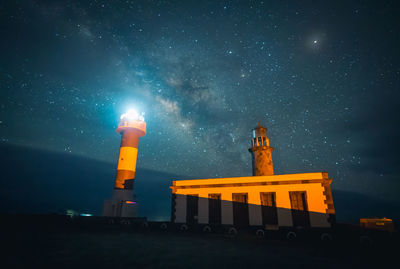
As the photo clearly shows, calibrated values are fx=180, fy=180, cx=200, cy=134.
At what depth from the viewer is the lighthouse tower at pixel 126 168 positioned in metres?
23.2

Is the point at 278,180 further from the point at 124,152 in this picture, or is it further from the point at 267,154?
the point at 124,152

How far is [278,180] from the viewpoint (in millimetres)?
16062

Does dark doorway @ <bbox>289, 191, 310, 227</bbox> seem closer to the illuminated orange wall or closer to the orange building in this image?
the orange building

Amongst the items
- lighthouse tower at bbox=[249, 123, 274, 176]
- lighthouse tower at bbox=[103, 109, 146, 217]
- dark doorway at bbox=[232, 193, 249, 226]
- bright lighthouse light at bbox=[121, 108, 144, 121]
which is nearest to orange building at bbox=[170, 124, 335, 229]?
dark doorway at bbox=[232, 193, 249, 226]

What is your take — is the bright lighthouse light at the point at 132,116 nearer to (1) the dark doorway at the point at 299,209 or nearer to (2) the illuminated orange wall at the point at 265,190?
(2) the illuminated orange wall at the point at 265,190

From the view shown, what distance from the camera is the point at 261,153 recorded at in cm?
2220

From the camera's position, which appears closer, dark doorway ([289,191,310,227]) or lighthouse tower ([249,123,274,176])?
dark doorway ([289,191,310,227])

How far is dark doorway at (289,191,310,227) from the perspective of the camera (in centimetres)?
1448

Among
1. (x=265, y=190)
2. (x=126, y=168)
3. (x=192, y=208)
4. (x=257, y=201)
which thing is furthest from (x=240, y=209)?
(x=126, y=168)

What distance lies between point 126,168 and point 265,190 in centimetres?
1819

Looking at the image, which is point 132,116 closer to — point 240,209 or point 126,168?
point 126,168

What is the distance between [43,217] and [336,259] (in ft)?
71.8

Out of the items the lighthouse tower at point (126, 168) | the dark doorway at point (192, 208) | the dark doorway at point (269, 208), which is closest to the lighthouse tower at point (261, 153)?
the dark doorway at point (269, 208)

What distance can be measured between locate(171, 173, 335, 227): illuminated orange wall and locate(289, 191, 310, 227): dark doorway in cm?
25
